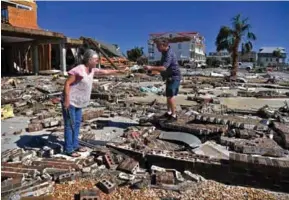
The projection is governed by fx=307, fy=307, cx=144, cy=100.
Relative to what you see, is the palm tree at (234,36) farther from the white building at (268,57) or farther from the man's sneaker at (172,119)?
the white building at (268,57)

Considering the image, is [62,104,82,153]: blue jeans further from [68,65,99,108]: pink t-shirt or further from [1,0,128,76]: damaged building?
[1,0,128,76]: damaged building

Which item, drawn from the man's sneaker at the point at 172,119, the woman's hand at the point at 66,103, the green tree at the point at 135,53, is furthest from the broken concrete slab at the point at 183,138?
the green tree at the point at 135,53

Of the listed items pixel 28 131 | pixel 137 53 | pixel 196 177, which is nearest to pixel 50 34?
pixel 28 131

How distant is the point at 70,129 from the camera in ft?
14.8

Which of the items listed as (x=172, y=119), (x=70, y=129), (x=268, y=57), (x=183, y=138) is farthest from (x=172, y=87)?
(x=268, y=57)

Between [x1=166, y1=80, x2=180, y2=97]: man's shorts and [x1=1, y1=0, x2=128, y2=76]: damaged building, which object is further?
[x1=1, y1=0, x2=128, y2=76]: damaged building

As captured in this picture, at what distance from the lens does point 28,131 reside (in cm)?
611

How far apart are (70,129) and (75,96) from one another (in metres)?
0.50

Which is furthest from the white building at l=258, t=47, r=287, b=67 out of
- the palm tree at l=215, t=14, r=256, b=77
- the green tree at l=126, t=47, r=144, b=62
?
the palm tree at l=215, t=14, r=256, b=77

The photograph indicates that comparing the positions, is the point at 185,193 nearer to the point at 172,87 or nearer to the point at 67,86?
the point at 67,86

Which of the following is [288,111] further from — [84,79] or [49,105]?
[49,105]

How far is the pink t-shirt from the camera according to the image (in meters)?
4.35

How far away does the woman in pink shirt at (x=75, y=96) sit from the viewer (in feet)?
14.2

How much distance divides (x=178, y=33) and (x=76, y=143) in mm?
85153
